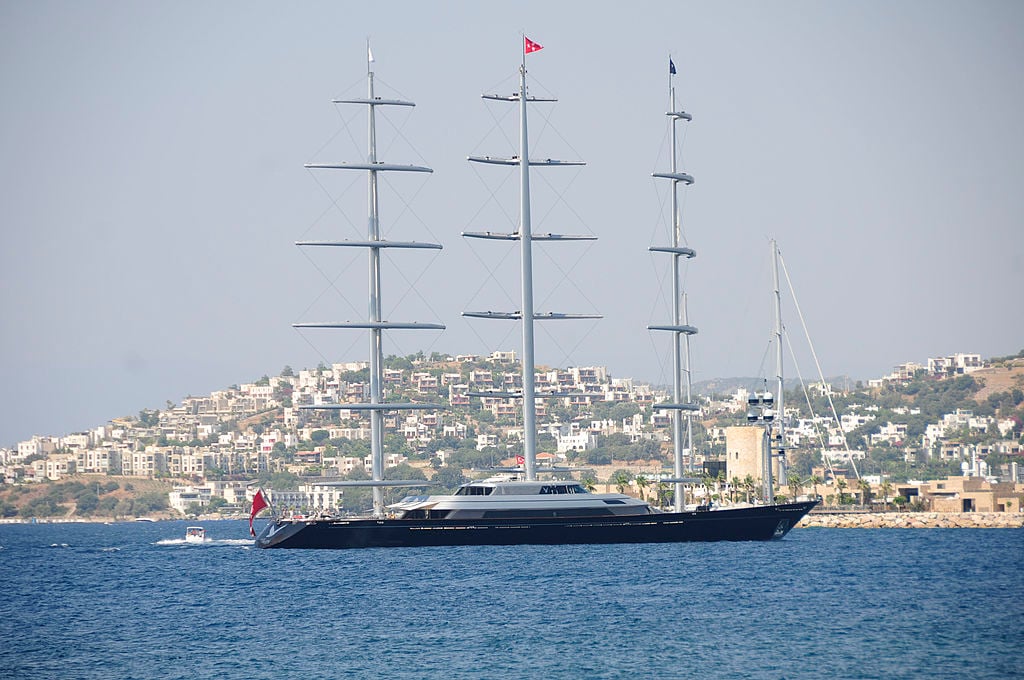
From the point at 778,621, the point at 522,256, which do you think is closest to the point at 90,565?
the point at 522,256

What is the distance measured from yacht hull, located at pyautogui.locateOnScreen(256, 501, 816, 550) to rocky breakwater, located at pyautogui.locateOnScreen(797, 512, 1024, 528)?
160 feet

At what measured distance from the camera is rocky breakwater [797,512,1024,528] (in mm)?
128875

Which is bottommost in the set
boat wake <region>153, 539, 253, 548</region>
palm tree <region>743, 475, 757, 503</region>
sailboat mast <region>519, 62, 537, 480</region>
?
boat wake <region>153, 539, 253, 548</region>

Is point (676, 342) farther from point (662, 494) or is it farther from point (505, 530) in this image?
point (662, 494)

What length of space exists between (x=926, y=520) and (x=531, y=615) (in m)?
85.9

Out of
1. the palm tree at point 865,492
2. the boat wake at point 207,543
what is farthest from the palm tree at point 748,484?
the boat wake at point 207,543

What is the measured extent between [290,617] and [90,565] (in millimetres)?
38347

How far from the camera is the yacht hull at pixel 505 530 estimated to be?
80562mm

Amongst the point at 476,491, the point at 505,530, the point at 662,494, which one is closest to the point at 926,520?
the point at 662,494

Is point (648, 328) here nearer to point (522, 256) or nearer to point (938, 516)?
point (522, 256)

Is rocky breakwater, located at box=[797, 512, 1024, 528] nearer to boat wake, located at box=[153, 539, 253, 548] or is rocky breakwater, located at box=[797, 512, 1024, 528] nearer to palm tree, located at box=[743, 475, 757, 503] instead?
palm tree, located at box=[743, 475, 757, 503]

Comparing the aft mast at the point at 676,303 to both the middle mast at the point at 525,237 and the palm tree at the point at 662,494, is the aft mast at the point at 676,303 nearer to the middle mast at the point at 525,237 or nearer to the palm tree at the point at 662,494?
the middle mast at the point at 525,237

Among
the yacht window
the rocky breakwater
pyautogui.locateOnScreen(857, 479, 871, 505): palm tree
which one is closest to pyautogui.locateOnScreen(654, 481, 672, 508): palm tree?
pyautogui.locateOnScreen(857, 479, 871, 505): palm tree

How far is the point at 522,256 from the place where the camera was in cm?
8300
